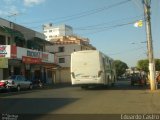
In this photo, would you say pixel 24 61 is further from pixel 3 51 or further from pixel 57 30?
pixel 57 30

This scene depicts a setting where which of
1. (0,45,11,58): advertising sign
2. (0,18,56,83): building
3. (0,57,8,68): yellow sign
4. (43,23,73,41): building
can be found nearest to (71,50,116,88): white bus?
(0,57,8,68): yellow sign

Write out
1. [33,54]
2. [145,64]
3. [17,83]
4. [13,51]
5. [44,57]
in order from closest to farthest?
[17,83]
[13,51]
[33,54]
[44,57]
[145,64]

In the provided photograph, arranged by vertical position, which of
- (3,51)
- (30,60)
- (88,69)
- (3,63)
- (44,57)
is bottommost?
(88,69)

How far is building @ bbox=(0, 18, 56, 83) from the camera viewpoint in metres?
44.9

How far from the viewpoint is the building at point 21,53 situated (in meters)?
44.9

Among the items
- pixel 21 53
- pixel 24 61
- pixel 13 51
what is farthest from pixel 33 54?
pixel 13 51

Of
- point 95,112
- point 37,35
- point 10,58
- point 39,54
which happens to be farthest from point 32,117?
point 37,35

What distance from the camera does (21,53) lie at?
47969 millimetres

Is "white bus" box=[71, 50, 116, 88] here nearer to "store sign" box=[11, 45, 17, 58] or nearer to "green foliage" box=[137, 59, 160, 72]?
"store sign" box=[11, 45, 17, 58]

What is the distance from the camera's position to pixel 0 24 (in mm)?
46031

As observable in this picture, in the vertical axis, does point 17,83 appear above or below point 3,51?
below

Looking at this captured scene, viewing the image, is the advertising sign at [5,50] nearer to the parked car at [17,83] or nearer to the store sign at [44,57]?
the parked car at [17,83]

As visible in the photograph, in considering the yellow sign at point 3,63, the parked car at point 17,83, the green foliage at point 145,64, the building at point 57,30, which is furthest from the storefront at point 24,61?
the building at point 57,30

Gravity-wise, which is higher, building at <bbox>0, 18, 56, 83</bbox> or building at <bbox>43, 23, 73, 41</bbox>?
building at <bbox>43, 23, 73, 41</bbox>
